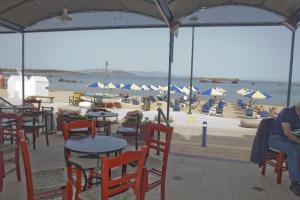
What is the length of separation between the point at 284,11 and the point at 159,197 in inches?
185

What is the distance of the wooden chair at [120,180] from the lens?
217 centimetres

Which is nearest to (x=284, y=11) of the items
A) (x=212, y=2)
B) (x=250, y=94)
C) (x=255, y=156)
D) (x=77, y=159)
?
(x=212, y=2)

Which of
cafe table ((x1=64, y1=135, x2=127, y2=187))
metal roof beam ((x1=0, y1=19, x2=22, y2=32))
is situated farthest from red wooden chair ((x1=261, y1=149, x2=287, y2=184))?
metal roof beam ((x1=0, y1=19, x2=22, y2=32))

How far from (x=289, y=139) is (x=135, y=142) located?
125 inches

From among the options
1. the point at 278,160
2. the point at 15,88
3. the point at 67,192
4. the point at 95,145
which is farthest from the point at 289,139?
the point at 15,88

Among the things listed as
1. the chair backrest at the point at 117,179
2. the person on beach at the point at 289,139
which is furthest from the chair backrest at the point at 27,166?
the person on beach at the point at 289,139

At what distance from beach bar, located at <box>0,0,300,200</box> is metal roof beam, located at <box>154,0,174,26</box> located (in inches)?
0.7

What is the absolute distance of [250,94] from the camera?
2230 centimetres

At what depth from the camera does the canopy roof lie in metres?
5.94

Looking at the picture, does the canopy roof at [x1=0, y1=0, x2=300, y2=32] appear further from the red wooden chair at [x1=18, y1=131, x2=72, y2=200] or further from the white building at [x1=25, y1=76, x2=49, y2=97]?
the white building at [x1=25, y1=76, x2=49, y2=97]

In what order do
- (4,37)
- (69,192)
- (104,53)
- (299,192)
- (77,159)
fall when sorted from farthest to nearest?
(104,53), (4,37), (299,192), (77,159), (69,192)

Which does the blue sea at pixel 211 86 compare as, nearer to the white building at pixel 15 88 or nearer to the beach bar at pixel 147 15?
the white building at pixel 15 88

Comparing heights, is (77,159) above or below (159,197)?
above

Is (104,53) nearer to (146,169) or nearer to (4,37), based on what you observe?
(4,37)
